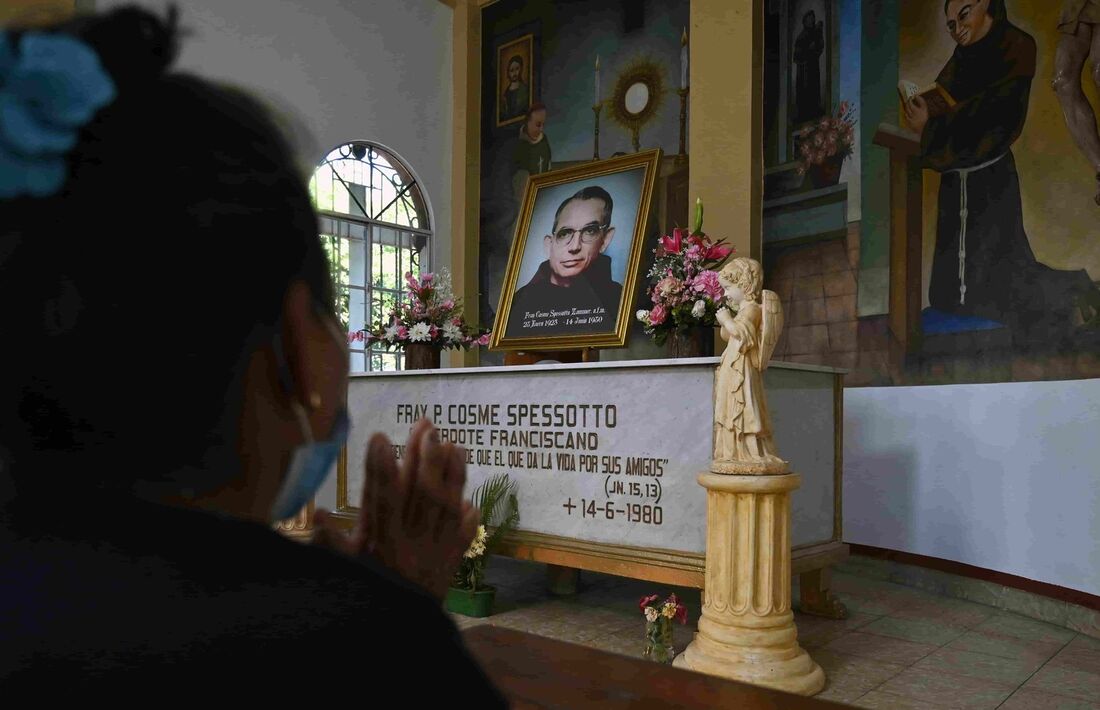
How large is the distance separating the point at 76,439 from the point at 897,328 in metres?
5.53

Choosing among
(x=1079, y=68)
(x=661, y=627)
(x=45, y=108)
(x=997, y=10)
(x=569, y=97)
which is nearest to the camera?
(x=45, y=108)

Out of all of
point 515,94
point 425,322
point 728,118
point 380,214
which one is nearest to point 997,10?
point 728,118

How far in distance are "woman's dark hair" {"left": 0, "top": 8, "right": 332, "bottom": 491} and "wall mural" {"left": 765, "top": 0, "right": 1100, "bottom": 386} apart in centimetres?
494

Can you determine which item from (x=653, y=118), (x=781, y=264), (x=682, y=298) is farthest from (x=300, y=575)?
(x=653, y=118)

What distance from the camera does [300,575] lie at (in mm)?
351

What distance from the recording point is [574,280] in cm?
479

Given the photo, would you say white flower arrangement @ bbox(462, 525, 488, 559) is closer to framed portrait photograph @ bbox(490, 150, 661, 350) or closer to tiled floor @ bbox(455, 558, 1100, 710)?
tiled floor @ bbox(455, 558, 1100, 710)

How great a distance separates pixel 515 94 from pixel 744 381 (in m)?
5.14

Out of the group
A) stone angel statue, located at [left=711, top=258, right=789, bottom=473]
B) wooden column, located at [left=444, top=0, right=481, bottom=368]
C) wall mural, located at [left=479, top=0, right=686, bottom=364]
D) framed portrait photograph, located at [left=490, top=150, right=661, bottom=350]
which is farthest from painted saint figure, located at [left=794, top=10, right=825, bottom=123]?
stone angel statue, located at [left=711, top=258, right=789, bottom=473]

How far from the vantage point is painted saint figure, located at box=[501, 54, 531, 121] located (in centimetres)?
751

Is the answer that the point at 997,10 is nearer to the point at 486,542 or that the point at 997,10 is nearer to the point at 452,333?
the point at 452,333

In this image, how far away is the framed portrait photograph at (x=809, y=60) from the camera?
19.0 feet

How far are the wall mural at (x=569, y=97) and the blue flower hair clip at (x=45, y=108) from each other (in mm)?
6003

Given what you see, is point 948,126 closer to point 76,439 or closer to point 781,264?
point 781,264
